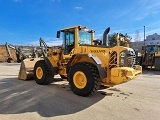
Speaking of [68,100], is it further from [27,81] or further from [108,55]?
[27,81]

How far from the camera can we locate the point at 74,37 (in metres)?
7.69

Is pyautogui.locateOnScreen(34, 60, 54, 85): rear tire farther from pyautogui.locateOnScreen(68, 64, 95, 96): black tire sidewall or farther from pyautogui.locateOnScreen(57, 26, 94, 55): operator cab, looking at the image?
pyautogui.locateOnScreen(68, 64, 95, 96): black tire sidewall

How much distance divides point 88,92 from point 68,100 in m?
0.70

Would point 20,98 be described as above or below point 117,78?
below

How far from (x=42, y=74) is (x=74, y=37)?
223cm

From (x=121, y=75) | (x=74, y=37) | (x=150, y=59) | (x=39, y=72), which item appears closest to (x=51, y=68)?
(x=39, y=72)

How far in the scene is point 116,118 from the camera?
4555 millimetres

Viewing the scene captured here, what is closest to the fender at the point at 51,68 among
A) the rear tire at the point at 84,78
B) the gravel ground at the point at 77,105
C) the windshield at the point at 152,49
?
the gravel ground at the point at 77,105

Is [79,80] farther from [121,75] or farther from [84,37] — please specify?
[84,37]

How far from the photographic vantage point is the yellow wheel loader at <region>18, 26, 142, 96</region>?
Answer: 6.18 meters

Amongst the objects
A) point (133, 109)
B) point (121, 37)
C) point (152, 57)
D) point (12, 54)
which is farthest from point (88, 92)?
point (12, 54)

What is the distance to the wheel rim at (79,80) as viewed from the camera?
6.48 m

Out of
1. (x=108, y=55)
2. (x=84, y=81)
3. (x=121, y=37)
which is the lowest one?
(x=84, y=81)

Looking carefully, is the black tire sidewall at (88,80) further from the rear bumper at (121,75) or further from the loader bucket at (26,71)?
the loader bucket at (26,71)
